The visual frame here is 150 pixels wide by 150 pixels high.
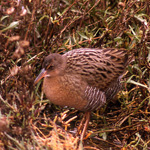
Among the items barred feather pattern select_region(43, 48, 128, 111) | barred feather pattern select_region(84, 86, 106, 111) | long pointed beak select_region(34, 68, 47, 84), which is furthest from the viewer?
barred feather pattern select_region(84, 86, 106, 111)

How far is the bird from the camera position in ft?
12.2

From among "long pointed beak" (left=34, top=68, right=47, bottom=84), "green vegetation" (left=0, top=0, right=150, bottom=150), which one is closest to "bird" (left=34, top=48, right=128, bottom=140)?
"long pointed beak" (left=34, top=68, right=47, bottom=84)

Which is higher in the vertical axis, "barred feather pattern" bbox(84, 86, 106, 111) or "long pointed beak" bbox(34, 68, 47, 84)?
"long pointed beak" bbox(34, 68, 47, 84)

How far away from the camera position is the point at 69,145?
313 centimetres

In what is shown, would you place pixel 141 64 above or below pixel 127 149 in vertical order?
above

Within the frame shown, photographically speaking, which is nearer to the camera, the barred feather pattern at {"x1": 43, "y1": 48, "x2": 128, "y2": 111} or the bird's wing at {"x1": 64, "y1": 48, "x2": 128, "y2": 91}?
the barred feather pattern at {"x1": 43, "y1": 48, "x2": 128, "y2": 111}

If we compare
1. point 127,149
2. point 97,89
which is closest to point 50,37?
point 97,89

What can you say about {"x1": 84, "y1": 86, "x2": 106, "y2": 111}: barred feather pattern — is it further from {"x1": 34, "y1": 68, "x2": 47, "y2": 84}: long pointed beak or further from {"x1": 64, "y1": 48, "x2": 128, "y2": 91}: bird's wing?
{"x1": 34, "y1": 68, "x2": 47, "y2": 84}: long pointed beak

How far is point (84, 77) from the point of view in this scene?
3840mm

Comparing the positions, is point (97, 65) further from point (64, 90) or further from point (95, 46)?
point (95, 46)

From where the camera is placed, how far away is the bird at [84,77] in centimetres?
372

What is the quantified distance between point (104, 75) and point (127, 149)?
818 millimetres

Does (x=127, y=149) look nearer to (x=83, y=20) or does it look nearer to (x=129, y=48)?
(x=129, y=48)

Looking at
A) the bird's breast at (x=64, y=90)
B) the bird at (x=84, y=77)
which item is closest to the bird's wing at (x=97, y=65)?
the bird at (x=84, y=77)
